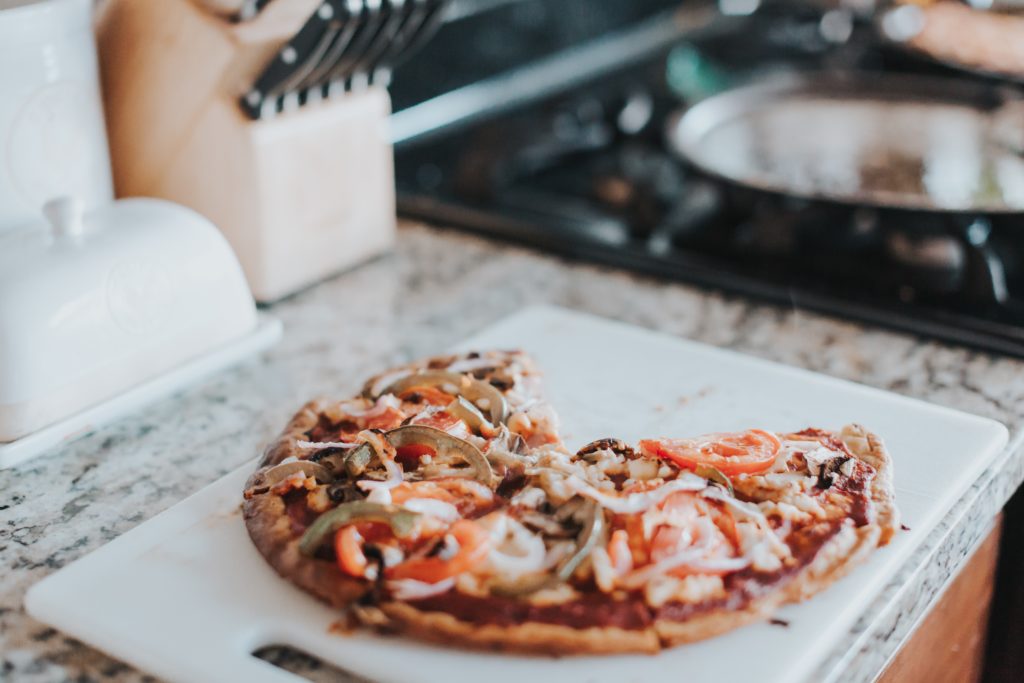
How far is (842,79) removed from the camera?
190cm

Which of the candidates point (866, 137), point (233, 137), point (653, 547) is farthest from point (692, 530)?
point (866, 137)

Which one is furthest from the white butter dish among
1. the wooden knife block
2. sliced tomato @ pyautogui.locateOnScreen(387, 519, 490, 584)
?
sliced tomato @ pyautogui.locateOnScreen(387, 519, 490, 584)

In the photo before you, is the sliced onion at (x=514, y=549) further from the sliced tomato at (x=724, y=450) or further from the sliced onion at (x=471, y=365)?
the sliced onion at (x=471, y=365)

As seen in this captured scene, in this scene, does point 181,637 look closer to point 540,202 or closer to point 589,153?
point 540,202

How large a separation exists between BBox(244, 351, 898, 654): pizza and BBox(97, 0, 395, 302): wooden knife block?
379mm

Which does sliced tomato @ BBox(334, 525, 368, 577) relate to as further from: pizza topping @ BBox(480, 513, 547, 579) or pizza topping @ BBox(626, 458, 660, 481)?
pizza topping @ BBox(626, 458, 660, 481)

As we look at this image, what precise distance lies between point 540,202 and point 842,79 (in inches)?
24.5

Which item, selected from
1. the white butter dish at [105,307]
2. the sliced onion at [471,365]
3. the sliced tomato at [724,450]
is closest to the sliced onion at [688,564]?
the sliced tomato at [724,450]

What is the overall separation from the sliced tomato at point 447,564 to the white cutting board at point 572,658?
4 centimetres

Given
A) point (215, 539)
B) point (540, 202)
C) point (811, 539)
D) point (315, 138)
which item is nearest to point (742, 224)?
point (540, 202)

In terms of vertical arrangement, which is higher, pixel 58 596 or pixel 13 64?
pixel 13 64

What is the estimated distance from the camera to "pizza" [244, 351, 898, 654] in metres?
0.73

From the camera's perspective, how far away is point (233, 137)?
3.99ft

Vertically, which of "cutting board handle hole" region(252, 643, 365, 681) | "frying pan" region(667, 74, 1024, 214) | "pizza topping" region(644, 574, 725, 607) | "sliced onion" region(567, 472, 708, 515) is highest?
"frying pan" region(667, 74, 1024, 214)
